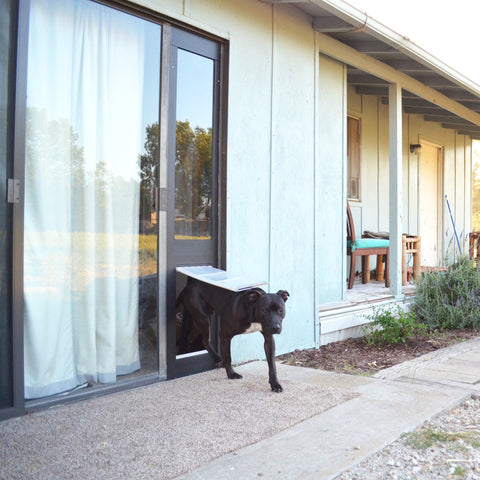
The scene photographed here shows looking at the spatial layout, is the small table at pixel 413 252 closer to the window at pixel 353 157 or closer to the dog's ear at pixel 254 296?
the window at pixel 353 157

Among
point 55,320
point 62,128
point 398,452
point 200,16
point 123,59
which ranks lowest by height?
point 398,452

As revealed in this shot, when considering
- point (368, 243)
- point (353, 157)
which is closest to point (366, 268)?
point (368, 243)

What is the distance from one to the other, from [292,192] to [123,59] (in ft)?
6.20

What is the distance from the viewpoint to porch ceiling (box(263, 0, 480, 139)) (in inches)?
178

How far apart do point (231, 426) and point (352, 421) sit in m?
0.63

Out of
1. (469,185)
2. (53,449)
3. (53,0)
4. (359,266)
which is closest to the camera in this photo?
(53,449)

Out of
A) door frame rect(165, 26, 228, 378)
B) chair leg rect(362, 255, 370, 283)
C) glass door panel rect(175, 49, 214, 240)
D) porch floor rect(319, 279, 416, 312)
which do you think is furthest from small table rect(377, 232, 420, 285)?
glass door panel rect(175, 49, 214, 240)

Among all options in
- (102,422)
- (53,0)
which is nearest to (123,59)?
(53,0)

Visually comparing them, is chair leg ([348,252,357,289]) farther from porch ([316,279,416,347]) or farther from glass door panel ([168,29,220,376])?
glass door panel ([168,29,220,376])

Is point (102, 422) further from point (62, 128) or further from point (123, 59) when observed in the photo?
point (123, 59)

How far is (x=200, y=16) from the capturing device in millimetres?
3709

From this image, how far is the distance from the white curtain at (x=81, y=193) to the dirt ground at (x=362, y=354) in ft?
5.38

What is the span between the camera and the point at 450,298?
20.0 feet

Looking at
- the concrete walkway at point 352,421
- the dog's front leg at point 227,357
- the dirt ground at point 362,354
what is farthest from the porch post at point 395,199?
the dog's front leg at point 227,357
